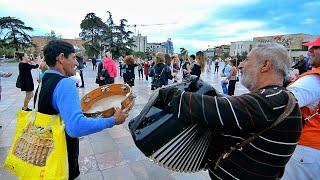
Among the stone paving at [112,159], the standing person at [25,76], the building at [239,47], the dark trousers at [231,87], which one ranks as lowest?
the stone paving at [112,159]

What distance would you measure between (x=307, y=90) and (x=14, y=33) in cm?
9342

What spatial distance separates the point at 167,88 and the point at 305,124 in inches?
54.5

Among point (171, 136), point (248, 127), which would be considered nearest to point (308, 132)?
point (248, 127)

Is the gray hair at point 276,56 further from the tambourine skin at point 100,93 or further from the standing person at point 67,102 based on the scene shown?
the tambourine skin at point 100,93

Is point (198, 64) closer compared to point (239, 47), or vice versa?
point (198, 64)

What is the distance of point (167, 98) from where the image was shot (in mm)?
1478

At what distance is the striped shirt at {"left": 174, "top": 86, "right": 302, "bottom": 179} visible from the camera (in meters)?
1.40

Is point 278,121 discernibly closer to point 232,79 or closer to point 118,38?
point 232,79

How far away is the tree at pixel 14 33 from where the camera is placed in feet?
274

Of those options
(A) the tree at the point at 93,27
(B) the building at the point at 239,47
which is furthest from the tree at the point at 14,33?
(B) the building at the point at 239,47

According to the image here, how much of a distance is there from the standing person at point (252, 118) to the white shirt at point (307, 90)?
60cm

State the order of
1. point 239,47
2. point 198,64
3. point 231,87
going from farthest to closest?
point 239,47
point 231,87
point 198,64

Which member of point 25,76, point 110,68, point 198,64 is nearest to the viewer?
point 25,76

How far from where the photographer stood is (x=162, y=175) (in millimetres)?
4242
